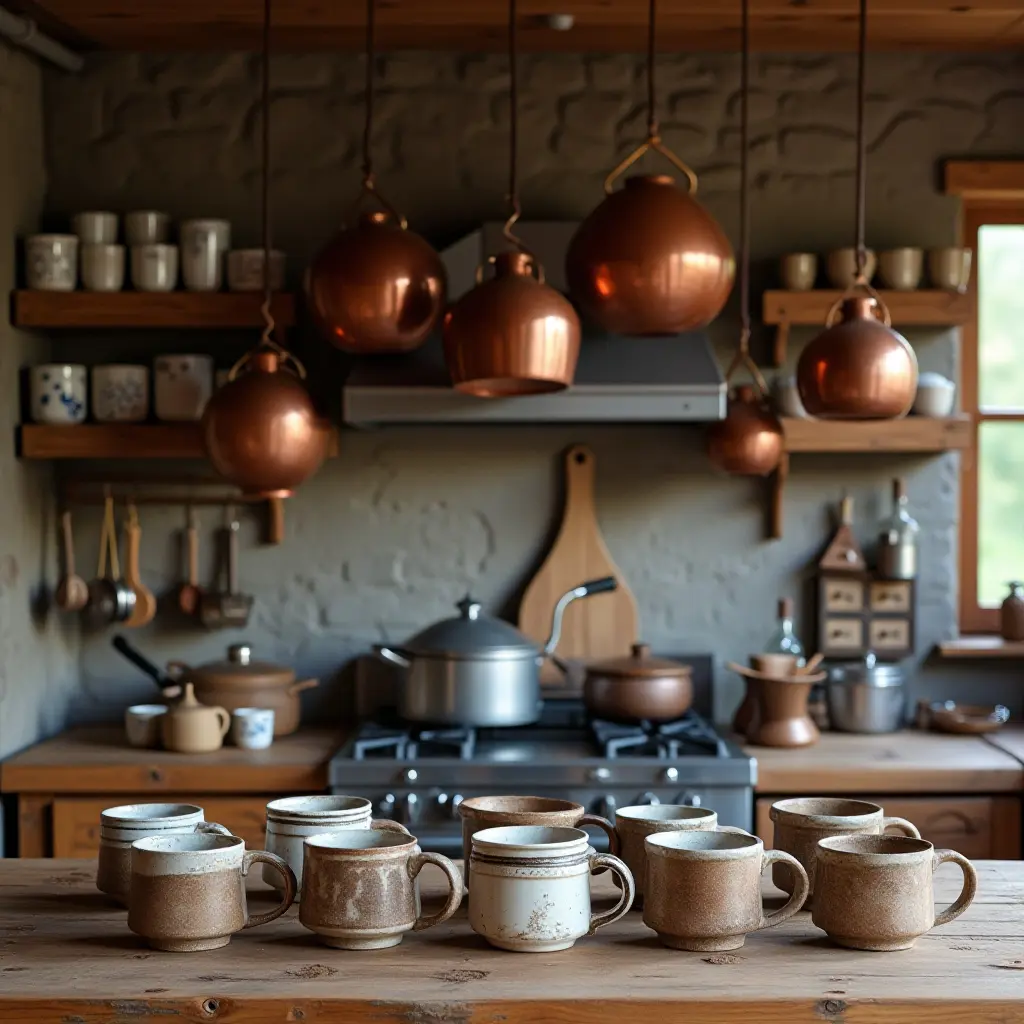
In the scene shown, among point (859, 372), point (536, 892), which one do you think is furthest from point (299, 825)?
point (859, 372)

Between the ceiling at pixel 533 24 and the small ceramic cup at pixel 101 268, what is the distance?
0.55 metres

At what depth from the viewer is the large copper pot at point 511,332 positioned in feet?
6.11

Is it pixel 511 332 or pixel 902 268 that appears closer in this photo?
pixel 511 332

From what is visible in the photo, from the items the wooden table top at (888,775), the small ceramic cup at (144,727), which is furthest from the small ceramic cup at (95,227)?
the wooden table top at (888,775)

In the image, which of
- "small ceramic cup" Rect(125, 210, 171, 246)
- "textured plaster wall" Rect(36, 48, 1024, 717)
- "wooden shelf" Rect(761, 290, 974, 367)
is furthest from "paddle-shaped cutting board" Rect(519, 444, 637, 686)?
"small ceramic cup" Rect(125, 210, 171, 246)

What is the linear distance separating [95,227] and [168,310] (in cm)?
30

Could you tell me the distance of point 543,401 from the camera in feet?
11.1

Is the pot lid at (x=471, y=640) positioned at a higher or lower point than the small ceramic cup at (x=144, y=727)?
higher

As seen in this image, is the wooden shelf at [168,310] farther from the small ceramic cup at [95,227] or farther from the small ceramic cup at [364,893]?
the small ceramic cup at [364,893]

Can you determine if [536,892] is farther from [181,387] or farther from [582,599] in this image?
[181,387]

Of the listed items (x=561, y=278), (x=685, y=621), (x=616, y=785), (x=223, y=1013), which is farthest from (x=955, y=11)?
(x=223, y=1013)

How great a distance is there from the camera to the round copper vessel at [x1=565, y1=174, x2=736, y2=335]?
1.87 m

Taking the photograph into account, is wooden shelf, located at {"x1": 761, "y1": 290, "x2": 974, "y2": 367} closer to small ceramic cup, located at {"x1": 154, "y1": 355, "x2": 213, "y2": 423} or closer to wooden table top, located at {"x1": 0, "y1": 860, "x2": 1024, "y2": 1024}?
small ceramic cup, located at {"x1": 154, "y1": 355, "x2": 213, "y2": 423}

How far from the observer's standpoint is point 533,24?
11.7ft
